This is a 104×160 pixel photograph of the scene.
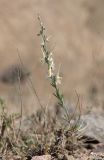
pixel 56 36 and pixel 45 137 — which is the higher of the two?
pixel 56 36

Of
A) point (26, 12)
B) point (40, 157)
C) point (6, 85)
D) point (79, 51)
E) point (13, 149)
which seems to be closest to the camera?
point (40, 157)

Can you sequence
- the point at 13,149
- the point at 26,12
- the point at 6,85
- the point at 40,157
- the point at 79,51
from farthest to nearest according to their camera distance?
the point at 26,12 → the point at 79,51 → the point at 6,85 → the point at 13,149 → the point at 40,157

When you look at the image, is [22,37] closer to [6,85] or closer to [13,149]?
[6,85]

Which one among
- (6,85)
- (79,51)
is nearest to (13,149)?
(6,85)

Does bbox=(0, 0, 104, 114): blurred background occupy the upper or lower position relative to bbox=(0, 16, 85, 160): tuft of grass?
upper

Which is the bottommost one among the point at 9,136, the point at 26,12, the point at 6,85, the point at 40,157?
the point at 40,157

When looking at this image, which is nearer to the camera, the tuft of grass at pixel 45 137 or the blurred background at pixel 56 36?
the tuft of grass at pixel 45 137

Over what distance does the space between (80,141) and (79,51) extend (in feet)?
38.2

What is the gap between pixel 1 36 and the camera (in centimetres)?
1583

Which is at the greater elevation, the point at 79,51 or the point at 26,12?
the point at 26,12

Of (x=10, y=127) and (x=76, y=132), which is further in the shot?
(x=10, y=127)

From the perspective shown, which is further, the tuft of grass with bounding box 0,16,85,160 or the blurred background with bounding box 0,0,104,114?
the blurred background with bounding box 0,0,104,114

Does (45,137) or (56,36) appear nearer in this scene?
(45,137)

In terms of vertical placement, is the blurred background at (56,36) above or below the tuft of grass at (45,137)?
above
